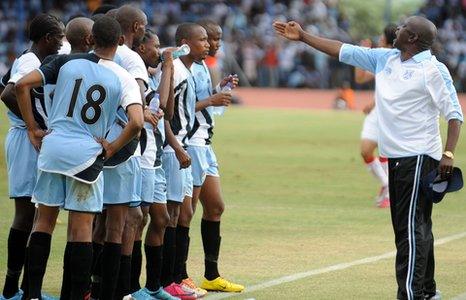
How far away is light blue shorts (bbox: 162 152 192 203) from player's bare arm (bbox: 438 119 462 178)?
2049 mm

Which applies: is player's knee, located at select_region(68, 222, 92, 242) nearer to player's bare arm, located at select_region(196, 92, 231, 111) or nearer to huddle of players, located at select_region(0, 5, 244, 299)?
huddle of players, located at select_region(0, 5, 244, 299)

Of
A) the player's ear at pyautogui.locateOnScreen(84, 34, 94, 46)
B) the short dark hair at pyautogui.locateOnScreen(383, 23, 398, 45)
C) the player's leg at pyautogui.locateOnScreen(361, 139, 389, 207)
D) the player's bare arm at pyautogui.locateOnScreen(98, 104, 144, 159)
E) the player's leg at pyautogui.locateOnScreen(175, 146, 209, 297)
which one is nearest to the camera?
the player's bare arm at pyautogui.locateOnScreen(98, 104, 144, 159)

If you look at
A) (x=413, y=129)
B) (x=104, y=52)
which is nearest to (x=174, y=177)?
(x=104, y=52)

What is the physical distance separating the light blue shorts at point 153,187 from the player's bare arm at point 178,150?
18cm

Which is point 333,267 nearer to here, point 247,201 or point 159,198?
point 159,198

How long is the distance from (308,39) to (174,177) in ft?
5.01

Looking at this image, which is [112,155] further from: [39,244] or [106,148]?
[39,244]

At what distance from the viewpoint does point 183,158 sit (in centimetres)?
998

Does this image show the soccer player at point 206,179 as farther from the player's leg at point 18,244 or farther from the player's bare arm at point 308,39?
the player's leg at point 18,244

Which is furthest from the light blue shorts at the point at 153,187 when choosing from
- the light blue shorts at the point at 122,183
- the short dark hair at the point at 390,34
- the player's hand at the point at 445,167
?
the short dark hair at the point at 390,34

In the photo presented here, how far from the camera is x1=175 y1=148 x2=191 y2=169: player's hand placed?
997 centimetres

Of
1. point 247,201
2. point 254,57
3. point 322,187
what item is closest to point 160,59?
point 247,201

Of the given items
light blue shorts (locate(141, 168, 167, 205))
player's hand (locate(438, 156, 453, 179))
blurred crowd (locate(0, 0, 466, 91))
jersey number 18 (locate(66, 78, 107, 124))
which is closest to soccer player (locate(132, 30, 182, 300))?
light blue shorts (locate(141, 168, 167, 205))

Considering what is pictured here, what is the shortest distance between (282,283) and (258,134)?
16.7 meters
